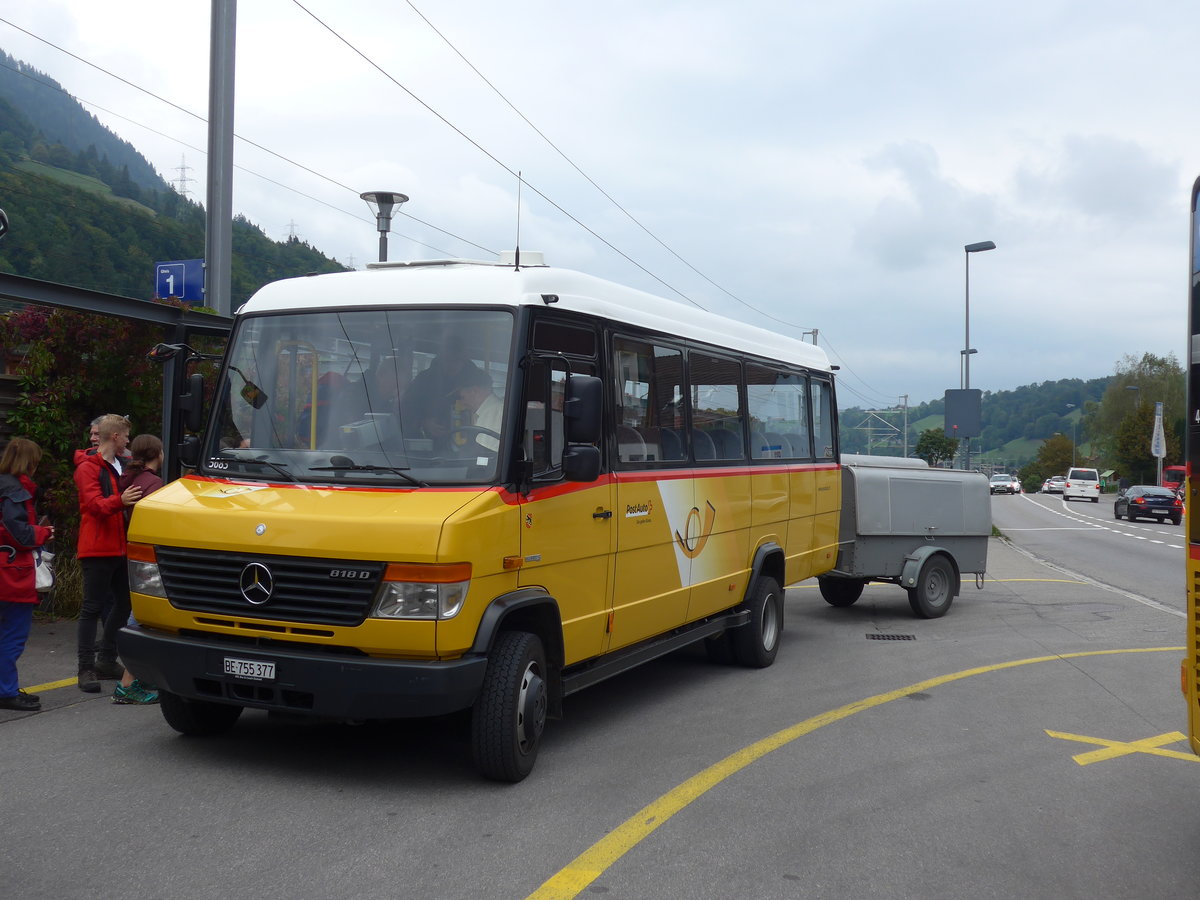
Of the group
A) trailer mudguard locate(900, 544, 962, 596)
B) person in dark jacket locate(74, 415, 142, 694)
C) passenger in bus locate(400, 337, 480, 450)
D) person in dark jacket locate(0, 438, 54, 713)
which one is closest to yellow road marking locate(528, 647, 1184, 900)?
passenger in bus locate(400, 337, 480, 450)

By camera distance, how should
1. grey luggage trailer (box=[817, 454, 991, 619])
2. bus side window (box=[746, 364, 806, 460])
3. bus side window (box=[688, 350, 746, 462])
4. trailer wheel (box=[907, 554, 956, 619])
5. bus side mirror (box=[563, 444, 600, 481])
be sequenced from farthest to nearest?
trailer wheel (box=[907, 554, 956, 619]) < grey luggage trailer (box=[817, 454, 991, 619]) < bus side window (box=[746, 364, 806, 460]) < bus side window (box=[688, 350, 746, 462]) < bus side mirror (box=[563, 444, 600, 481])

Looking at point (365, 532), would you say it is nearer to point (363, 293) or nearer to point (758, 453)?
point (363, 293)

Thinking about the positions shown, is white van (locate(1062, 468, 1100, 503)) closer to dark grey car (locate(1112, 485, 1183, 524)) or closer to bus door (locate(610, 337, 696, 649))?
dark grey car (locate(1112, 485, 1183, 524))

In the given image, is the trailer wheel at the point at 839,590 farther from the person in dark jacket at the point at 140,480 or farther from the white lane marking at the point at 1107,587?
the person in dark jacket at the point at 140,480

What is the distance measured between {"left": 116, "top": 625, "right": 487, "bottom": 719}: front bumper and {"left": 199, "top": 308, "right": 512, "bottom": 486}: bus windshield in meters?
0.94

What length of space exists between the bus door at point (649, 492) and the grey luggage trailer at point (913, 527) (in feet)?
15.4

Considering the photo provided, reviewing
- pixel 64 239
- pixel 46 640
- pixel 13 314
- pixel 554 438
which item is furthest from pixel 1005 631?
pixel 64 239

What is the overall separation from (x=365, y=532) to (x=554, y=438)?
4.44 ft

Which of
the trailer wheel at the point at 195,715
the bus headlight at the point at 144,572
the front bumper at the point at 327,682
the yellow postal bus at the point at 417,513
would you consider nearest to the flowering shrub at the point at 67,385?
the trailer wheel at the point at 195,715

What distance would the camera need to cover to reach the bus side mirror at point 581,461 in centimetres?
618

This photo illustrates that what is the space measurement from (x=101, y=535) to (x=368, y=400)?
2.47 m

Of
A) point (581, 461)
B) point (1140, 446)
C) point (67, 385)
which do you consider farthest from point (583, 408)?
point (1140, 446)

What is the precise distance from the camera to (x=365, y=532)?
217 inches

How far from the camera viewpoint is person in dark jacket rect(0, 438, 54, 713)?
6883 mm
